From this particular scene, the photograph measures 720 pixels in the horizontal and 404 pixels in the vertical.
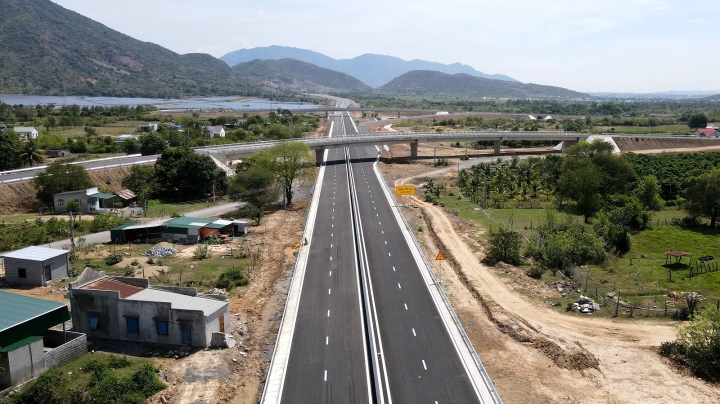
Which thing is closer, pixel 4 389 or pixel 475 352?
pixel 4 389

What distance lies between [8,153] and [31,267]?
51906mm

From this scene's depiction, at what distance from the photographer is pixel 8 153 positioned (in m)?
85.4

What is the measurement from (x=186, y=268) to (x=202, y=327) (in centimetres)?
1669

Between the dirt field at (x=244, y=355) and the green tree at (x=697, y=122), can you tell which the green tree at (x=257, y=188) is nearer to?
the dirt field at (x=244, y=355)

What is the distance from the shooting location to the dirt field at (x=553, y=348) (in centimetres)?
2998

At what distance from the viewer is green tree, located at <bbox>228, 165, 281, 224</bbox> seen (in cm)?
7375

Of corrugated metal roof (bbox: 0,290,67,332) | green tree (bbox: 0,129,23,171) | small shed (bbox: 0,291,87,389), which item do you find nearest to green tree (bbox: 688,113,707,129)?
green tree (bbox: 0,129,23,171)

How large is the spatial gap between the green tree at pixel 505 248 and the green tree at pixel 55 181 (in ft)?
184

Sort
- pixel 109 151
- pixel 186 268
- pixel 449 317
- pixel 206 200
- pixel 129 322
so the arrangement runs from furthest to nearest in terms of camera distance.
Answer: pixel 109 151 < pixel 206 200 < pixel 186 268 < pixel 449 317 < pixel 129 322

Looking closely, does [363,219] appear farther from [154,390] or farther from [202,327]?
[154,390]

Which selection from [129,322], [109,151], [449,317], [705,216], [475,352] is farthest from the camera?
[109,151]

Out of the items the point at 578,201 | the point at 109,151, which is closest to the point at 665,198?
the point at 578,201

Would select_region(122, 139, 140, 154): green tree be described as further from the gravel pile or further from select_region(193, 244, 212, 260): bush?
select_region(193, 244, 212, 260): bush

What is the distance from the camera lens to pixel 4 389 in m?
28.1
